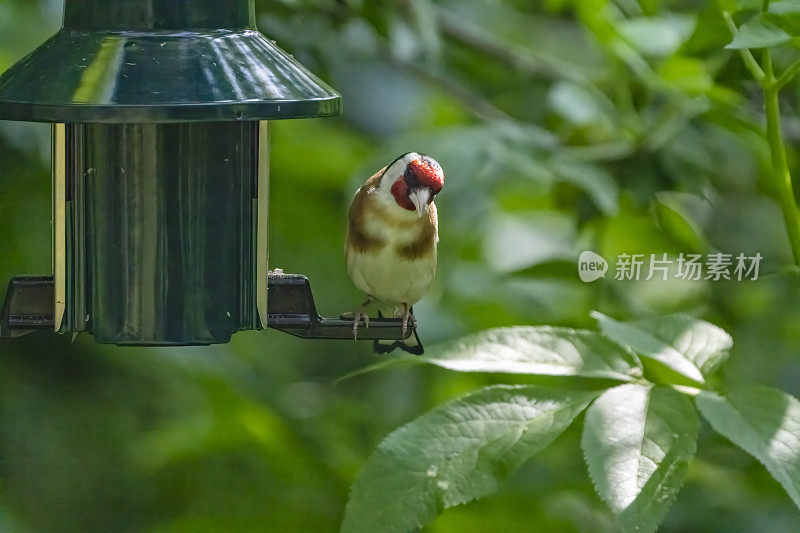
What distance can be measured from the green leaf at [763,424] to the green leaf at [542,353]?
0.49 feet

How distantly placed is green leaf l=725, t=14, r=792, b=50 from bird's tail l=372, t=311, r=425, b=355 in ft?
2.25

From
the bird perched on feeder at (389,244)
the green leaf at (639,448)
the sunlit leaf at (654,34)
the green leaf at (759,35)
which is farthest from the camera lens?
the sunlit leaf at (654,34)

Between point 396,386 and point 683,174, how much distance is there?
1723 millimetres

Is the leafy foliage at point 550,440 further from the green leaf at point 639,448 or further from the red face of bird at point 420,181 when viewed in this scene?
the red face of bird at point 420,181

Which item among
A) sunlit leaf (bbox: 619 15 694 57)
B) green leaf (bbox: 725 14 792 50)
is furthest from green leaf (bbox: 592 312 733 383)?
sunlit leaf (bbox: 619 15 694 57)

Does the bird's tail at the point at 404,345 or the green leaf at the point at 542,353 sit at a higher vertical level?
the green leaf at the point at 542,353

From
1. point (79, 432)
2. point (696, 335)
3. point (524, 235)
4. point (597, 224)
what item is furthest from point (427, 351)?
point (79, 432)

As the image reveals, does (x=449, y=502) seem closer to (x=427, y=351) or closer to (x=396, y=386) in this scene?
(x=427, y=351)

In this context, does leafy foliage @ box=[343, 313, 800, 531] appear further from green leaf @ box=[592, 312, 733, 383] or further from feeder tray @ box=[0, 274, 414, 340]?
feeder tray @ box=[0, 274, 414, 340]

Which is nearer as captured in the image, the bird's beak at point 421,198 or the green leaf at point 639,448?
the green leaf at point 639,448

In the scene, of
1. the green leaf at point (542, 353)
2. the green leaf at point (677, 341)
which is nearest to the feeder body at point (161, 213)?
the green leaf at point (542, 353)

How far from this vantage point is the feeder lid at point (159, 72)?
151cm

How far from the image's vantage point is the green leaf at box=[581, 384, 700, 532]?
142cm

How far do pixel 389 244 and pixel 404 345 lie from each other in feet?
0.76
